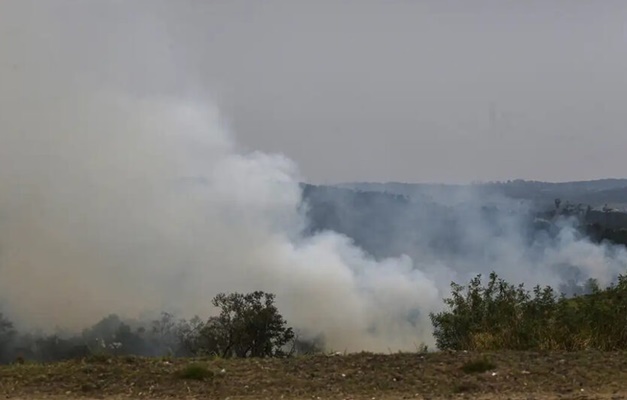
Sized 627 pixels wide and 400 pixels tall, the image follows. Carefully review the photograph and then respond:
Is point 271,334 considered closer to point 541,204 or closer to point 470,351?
point 470,351

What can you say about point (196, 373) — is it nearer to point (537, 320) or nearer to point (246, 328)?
point (537, 320)

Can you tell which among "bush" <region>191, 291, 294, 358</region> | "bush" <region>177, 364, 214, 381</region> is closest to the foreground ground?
"bush" <region>177, 364, 214, 381</region>

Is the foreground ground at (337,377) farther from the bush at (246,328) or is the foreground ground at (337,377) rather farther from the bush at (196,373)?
the bush at (246,328)

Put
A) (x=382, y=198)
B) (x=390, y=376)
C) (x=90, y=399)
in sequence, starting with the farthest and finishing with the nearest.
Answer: (x=382, y=198), (x=390, y=376), (x=90, y=399)

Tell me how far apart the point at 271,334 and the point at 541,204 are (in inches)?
3086

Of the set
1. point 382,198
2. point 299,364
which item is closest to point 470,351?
point 299,364

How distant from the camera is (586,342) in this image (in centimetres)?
1199

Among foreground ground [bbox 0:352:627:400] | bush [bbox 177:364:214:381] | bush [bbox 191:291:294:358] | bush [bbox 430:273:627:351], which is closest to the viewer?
foreground ground [bbox 0:352:627:400]

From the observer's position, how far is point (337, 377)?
10219mm

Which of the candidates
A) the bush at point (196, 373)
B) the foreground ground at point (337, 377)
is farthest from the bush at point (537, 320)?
the bush at point (196, 373)

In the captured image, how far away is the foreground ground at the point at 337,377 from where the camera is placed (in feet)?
31.2

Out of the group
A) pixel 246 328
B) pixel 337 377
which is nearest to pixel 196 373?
pixel 337 377

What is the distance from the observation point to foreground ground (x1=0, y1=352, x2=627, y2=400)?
9.50 meters

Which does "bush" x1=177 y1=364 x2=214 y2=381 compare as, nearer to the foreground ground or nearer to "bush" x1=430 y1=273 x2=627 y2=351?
the foreground ground
